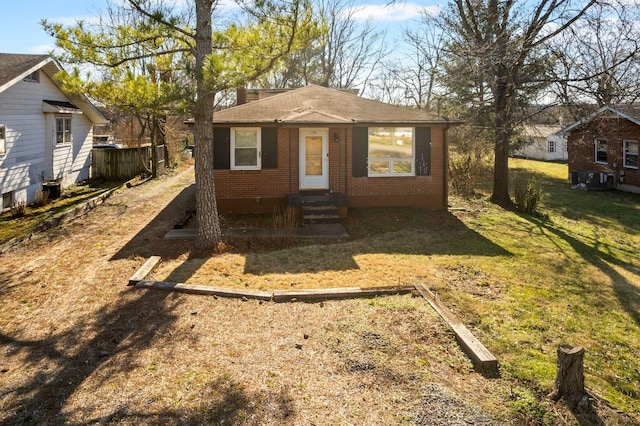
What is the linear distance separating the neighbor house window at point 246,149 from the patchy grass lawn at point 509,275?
11.7 feet

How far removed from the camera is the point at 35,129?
51.9 ft

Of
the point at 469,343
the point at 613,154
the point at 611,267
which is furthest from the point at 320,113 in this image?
the point at 613,154

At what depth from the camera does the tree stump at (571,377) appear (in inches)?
167

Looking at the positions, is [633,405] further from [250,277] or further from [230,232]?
[230,232]

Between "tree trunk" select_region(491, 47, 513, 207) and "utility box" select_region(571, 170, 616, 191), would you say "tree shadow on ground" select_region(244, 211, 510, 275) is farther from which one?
"utility box" select_region(571, 170, 616, 191)

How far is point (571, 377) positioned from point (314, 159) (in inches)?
415

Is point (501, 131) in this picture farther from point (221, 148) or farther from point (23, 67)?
point (23, 67)

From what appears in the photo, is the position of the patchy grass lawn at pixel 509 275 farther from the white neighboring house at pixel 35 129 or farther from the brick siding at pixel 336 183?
the white neighboring house at pixel 35 129

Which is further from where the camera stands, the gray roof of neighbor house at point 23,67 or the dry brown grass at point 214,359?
the gray roof of neighbor house at point 23,67

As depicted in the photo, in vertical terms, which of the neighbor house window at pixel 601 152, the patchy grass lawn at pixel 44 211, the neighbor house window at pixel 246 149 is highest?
the neighbor house window at pixel 601 152

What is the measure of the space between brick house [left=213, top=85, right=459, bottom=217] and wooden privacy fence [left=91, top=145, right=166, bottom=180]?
10511 millimetres

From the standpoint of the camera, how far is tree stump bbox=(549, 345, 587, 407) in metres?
4.23

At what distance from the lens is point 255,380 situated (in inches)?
182

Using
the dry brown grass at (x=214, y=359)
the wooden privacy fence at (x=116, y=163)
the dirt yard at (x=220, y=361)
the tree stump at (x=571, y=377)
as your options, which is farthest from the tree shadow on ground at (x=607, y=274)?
the wooden privacy fence at (x=116, y=163)
